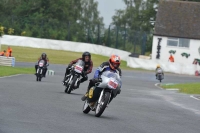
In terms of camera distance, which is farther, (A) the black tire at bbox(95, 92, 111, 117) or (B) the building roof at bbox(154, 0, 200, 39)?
(B) the building roof at bbox(154, 0, 200, 39)

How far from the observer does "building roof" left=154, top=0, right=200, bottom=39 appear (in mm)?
73938

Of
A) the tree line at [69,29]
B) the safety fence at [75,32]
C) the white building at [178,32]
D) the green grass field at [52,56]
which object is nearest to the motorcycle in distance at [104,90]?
the green grass field at [52,56]

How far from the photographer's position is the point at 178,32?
7419 cm

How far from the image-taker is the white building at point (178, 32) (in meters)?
73.1

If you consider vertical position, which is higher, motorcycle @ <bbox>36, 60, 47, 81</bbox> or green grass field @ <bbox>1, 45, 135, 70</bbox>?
motorcycle @ <bbox>36, 60, 47, 81</bbox>

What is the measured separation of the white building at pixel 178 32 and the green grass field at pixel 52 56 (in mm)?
5764

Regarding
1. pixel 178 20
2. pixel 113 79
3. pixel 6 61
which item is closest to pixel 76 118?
pixel 113 79

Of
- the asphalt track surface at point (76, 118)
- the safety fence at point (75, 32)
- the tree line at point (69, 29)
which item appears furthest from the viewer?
the safety fence at point (75, 32)

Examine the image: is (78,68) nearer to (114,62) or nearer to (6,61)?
(114,62)

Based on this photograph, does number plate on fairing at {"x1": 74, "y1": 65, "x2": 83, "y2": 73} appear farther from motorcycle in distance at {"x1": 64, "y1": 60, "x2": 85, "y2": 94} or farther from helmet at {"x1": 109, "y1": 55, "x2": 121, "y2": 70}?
helmet at {"x1": 109, "y1": 55, "x2": 121, "y2": 70}

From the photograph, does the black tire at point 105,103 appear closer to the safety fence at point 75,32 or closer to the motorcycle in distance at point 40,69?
the motorcycle in distance at point 40,69

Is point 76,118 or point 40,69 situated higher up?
point 76,118

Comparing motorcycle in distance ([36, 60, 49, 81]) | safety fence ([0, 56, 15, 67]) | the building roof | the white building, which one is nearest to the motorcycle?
motorcycle in distance ([36, 60, 49, 81])

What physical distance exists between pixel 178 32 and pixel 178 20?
155cm
